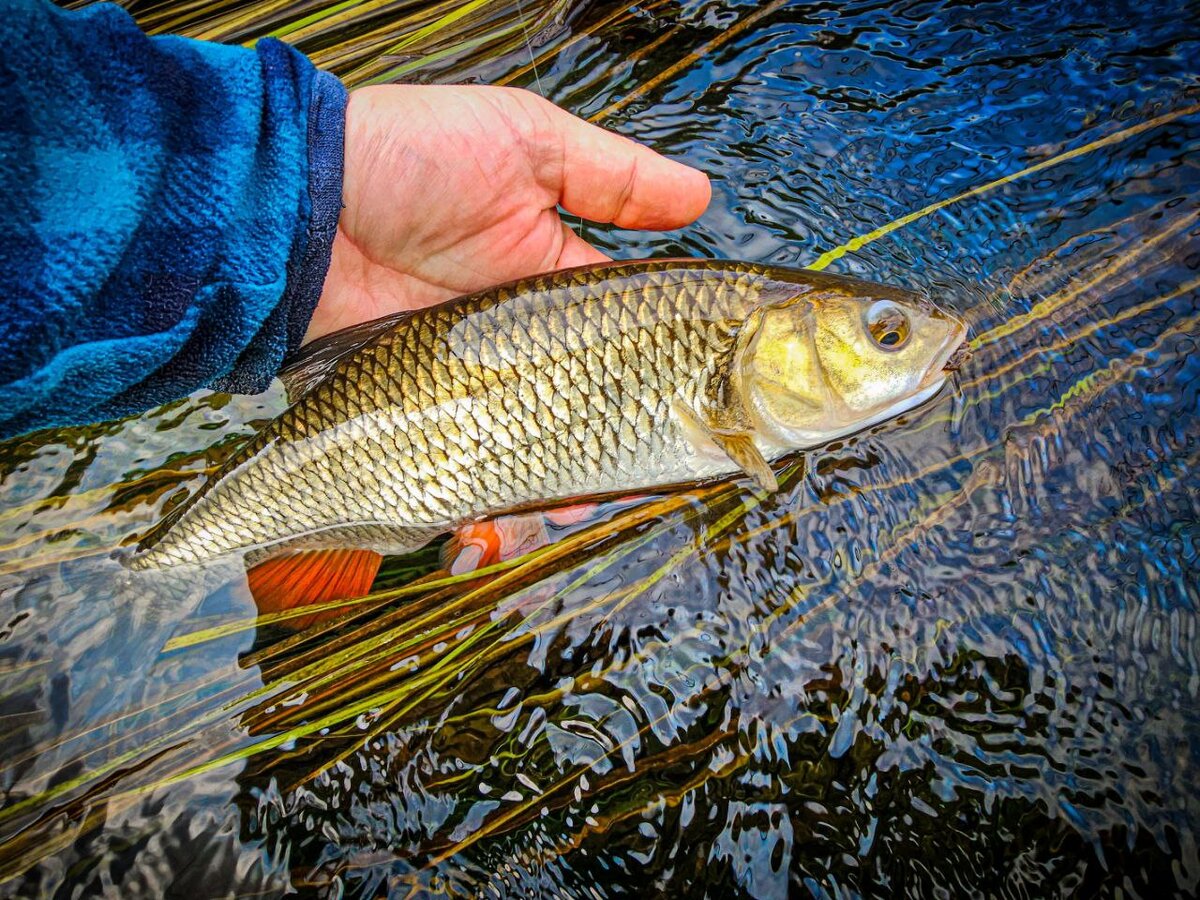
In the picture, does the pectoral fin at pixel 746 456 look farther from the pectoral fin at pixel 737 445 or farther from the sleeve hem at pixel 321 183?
the sleeve hem at pixel 321 183

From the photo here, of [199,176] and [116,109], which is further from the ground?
[116,109]

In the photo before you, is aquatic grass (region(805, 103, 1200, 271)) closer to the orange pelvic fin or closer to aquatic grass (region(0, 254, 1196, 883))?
aquatic grass (region(0, 254, 1196, 883))

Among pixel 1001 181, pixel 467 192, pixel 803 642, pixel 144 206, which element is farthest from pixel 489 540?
pixel 1001 181

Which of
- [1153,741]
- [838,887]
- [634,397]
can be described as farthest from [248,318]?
[1153,741]

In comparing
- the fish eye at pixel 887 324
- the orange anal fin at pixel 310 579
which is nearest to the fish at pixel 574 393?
the fish eye at pixel 887 324

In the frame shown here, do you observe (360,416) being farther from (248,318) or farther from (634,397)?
(634,397)

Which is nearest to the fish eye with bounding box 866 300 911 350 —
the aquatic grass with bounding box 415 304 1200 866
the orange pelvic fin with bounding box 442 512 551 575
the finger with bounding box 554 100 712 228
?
Result: the aquatic grass with bounding box 415 304 1200 866

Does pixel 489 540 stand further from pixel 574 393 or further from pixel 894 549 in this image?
pixel 894 549
